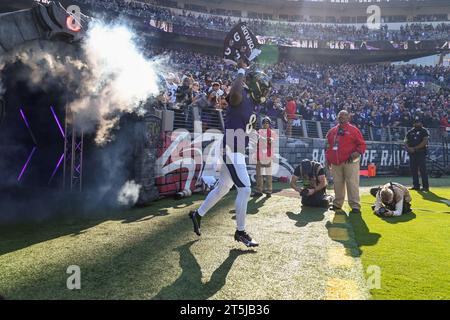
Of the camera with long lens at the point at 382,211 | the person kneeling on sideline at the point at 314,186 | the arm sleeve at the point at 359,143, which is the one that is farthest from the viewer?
the person kneeling on sideline at the point at 314,186

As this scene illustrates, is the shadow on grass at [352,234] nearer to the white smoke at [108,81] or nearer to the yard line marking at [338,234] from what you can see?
the yard line marking at [338,234]

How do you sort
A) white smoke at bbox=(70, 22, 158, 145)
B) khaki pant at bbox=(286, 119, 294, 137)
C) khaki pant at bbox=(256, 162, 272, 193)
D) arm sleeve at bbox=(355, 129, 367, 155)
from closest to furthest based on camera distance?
1. white smoke at bbox=(70, 22, 158, 145)
2. arm sleeve at bbox=(355, 129, 367, 155)
3. khaki pant at bbox=(256, 162, 272, 193)
4. khaki pant at bbox=(286, 119, 294, 137)

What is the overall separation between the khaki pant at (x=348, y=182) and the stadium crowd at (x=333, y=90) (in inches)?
186

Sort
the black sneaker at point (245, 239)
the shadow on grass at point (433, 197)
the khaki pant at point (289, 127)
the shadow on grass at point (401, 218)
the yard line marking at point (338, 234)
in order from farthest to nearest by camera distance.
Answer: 1. the khaki pant at point (289, 127)
2. the shadow on grass at point (433, 197)
3. the shadow on grass at point (401, 218)
4. the yard line marking at point (338, 234)
5. the black sneaker at point (245, 239)

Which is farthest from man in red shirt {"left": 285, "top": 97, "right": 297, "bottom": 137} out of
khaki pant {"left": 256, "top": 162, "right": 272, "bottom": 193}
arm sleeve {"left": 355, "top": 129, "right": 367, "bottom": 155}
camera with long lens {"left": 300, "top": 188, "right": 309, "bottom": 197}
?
arm sleeve {"left": 355, "top": 129, "right": 367, "bottom": 155}

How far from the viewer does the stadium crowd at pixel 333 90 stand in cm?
1502

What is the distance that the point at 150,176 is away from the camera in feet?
27.1

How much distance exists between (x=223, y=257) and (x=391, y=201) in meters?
4.44

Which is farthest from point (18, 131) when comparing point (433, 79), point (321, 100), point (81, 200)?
point (433, 79)

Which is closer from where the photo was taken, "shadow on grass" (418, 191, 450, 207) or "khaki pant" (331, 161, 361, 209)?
"khaki pant" (331, 161, 361, 209)

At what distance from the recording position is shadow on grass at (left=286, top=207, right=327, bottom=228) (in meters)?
6.52

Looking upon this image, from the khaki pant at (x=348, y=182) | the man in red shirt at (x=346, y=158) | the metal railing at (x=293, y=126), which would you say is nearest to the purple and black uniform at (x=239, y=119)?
the metal railing at (x=293, y=126)

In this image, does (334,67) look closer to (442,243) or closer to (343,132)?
(343,132)

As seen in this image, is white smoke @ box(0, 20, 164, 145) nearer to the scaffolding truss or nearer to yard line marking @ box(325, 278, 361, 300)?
the scaffolding truss
